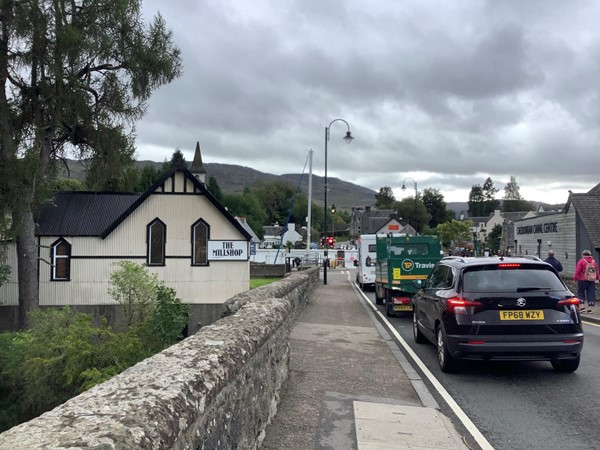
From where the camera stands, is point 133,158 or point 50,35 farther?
point 133,158

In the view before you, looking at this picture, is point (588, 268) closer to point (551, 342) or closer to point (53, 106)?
point (551, 342)

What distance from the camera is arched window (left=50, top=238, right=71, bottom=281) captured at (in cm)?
2691

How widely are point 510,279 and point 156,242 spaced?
2223 centimetres

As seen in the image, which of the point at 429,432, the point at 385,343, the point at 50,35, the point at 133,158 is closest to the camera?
the point at 429,432

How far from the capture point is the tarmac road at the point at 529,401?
567cm

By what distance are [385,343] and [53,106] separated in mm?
17745

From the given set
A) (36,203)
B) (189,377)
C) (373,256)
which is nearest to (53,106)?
(36,203)

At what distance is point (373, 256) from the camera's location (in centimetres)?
2761

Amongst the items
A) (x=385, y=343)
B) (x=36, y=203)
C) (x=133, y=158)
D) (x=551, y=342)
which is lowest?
(x=385, y=343)

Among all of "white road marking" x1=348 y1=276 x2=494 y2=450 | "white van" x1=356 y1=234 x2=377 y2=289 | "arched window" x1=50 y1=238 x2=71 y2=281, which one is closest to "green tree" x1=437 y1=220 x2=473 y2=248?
"white van" x1=356 y1=234 x2=377 y2=289

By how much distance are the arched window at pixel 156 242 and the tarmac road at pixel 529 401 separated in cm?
1972

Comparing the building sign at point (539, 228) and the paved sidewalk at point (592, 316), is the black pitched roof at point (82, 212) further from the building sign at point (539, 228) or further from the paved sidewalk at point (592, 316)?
the building sign at point (539, 228)

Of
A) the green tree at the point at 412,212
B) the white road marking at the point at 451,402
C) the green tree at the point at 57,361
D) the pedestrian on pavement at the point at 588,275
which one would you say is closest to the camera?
the white road marking at the point at 451,402

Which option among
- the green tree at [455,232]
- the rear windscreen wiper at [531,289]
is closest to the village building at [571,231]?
the rear windscreen wiper at [531,289]
